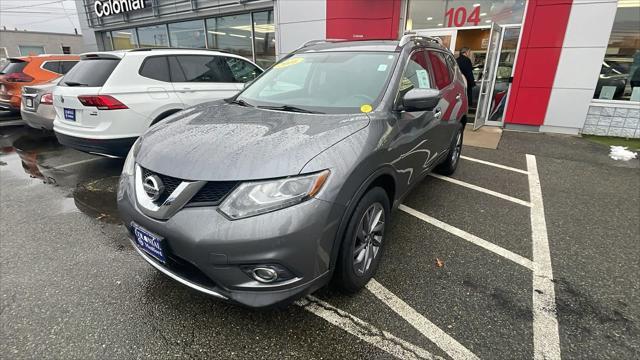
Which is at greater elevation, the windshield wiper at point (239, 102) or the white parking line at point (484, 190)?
the windshield wiper at point (239, 102)

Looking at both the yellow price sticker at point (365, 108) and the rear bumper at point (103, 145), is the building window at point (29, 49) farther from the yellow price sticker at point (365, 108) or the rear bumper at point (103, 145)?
the yellow price sticker at point (365, 108)

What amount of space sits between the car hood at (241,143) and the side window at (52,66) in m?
7.32

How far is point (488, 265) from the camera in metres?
2.75

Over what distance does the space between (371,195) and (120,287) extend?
6.45ft

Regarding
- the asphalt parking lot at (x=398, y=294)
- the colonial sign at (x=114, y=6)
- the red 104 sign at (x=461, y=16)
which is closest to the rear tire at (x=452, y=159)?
the asphalt parking lot at (x=398, y=294)

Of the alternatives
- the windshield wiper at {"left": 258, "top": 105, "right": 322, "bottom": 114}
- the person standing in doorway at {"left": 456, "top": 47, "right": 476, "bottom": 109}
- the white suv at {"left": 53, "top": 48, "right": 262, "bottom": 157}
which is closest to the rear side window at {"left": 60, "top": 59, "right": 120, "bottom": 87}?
the white suv at {"left": 53, "top": 48, "right": 262, "bottom": 157}

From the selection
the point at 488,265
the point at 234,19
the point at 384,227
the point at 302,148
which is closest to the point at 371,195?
the point at 384,227

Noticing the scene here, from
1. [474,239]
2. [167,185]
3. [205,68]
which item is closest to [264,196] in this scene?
[167,185]

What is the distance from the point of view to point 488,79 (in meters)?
7.95

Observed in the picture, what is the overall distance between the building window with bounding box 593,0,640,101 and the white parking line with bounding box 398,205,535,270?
20.9 feet

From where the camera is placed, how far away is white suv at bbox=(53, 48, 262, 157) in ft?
13.5

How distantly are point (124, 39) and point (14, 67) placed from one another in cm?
1081

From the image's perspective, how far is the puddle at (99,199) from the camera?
3596 mm

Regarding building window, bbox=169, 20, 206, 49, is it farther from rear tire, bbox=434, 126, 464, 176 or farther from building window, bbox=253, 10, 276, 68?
rear tire, bbox=434, 126, 464, 176
